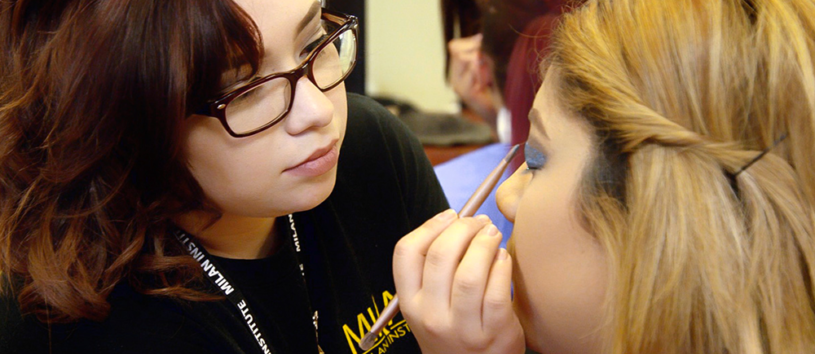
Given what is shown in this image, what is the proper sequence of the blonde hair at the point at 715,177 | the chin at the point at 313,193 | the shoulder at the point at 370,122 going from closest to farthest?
1. the blonde hair at the point at 715,177
2. the chin at the point at 313,193
3. the shoulder at the point at 370,122

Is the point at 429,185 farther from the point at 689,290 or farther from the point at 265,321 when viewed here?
the point at 689,290

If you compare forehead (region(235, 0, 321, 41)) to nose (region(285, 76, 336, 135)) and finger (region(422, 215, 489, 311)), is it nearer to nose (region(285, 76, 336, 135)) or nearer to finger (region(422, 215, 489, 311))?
nose (region(285, 76, 336, 135))

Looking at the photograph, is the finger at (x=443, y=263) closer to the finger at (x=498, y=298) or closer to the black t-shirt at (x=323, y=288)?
the finger at (x=498, y=298)

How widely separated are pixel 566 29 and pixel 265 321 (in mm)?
505

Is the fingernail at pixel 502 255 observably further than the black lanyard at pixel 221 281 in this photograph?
No

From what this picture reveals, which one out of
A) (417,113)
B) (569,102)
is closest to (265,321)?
(569,102)

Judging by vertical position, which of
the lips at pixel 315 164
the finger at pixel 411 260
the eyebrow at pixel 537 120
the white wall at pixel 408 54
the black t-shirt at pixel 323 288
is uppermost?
the eyebrow at pixel 537 120

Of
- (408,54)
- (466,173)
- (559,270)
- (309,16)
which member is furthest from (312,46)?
(408,54)

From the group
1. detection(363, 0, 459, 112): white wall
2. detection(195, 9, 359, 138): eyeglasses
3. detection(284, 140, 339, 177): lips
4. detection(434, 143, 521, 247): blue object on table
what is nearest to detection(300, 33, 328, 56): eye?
detection(195, 9, 359, 138): eyeglasses

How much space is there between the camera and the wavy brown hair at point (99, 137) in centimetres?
71

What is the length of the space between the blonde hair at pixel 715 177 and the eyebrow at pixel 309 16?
33cm

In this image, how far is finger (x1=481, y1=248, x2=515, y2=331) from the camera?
74 cm

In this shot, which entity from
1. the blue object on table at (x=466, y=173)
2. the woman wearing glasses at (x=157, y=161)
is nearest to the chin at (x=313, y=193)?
the woman wearing glasses at (x=157, y=161)

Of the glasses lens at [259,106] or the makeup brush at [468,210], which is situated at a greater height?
the glasses lens at [259,106]
